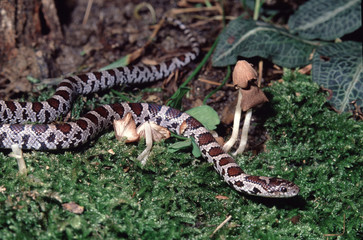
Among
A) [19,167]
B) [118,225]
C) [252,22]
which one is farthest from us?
[252,22]

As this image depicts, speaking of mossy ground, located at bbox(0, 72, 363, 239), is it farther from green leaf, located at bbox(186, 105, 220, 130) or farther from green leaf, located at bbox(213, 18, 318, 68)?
green leaf, located at bbox(213, 18, 318, 68)

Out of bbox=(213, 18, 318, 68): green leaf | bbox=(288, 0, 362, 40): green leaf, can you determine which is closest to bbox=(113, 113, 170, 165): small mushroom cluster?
bbox=(213, 18, 318, 68): green leaf

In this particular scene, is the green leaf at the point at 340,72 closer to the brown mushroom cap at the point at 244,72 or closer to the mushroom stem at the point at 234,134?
the mushroom stem at the point at 234,134

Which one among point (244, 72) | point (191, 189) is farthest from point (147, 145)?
point (244, 72)

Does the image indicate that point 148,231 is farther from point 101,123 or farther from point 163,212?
point 101,123

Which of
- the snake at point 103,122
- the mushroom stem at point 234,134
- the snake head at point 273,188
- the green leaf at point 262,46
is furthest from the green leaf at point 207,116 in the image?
the green leaf at point 262,46

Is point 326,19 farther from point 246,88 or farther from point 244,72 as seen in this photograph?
point 244,72

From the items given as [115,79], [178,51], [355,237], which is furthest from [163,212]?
[178,51]
